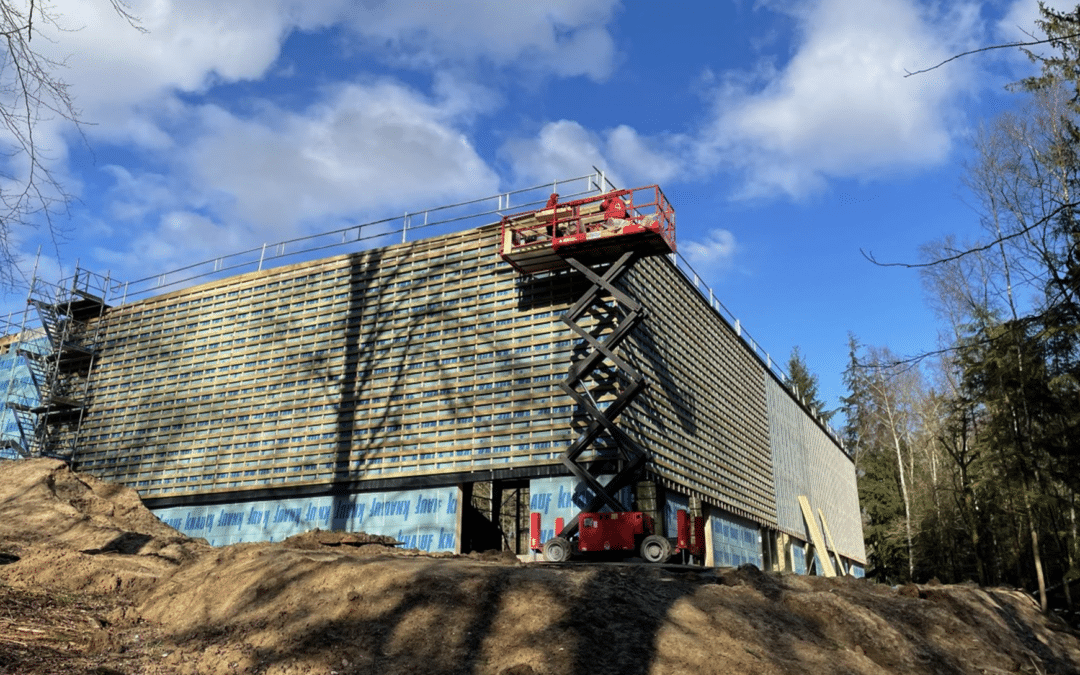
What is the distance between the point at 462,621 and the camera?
8.66m

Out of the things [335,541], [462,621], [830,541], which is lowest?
[462,621]

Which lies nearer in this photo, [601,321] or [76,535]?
[76,535]

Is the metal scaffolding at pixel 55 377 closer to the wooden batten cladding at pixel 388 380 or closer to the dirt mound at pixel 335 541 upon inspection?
the wooden batten cladding at pixel 388 380

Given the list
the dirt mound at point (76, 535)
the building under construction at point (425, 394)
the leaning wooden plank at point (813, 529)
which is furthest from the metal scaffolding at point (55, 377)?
the leaning wooden plank at point (813, 529)

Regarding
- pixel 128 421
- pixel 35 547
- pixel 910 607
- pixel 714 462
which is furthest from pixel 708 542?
pixel 128 421

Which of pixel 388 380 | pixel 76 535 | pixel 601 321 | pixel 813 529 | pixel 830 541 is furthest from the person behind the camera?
pixel 830 541

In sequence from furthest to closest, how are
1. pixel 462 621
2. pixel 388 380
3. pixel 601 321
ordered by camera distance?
1. pixel 388 380
2. pixel 601 321
3. pixel 462 621

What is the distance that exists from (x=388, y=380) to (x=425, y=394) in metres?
1.55

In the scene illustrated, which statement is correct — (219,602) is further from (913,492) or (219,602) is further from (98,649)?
(913,492)

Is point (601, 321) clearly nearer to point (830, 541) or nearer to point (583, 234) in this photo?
point (583, 234)

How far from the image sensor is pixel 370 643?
826 centimetres

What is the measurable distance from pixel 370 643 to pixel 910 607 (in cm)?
866

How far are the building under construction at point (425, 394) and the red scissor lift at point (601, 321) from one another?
0.25 ft

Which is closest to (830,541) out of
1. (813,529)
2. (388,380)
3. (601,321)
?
(813,529)
